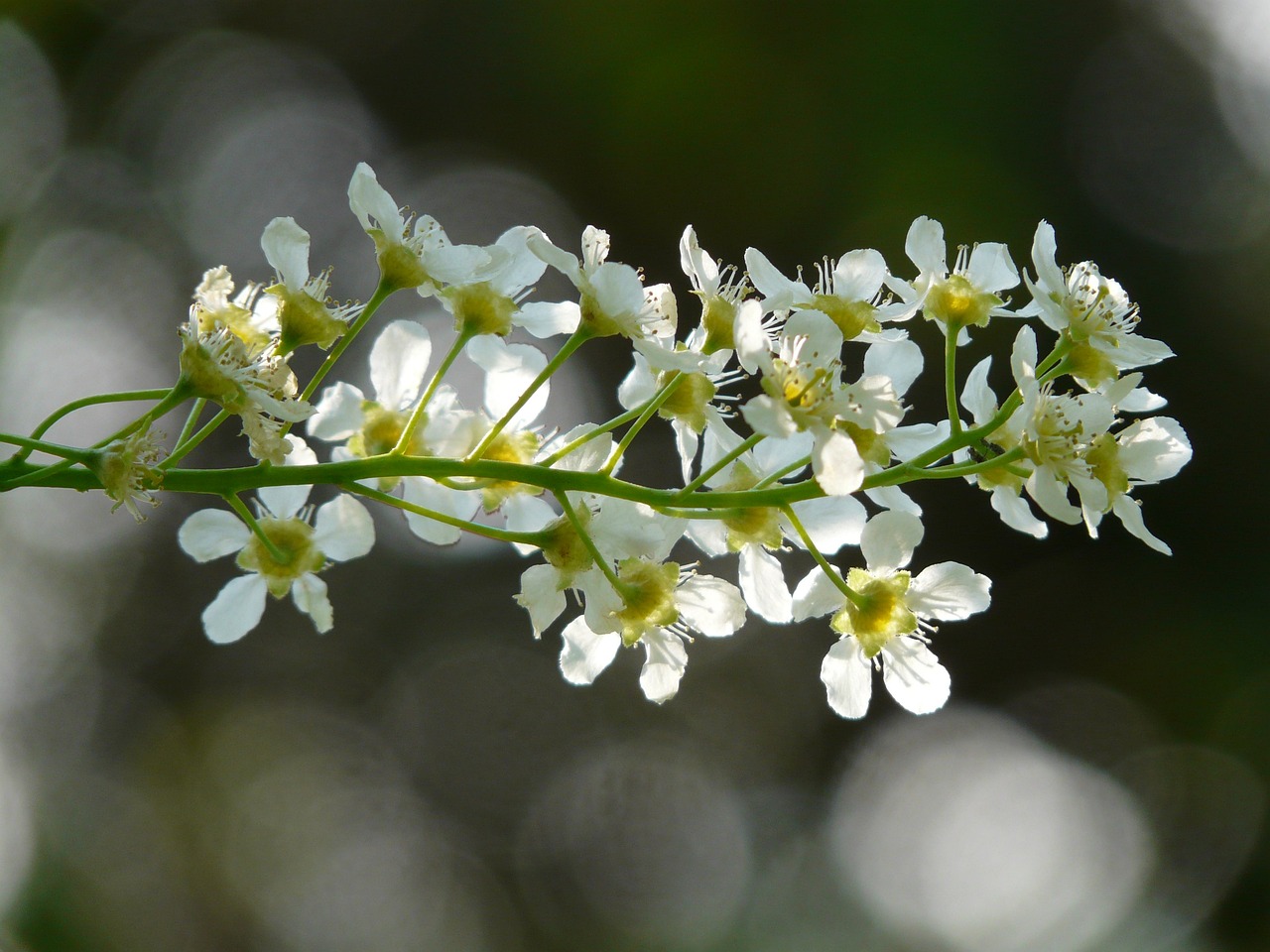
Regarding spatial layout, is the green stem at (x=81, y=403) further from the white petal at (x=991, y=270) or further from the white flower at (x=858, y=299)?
the white petal at (x=991, y=270)

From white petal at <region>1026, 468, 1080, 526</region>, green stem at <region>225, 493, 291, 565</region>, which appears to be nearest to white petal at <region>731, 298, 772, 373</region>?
white petal at <region>1026, 468, 1080, 526</region>

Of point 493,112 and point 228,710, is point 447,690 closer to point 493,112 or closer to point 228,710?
point 228,710

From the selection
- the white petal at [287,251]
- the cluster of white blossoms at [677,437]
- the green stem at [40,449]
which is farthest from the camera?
the white petal at [287,251]

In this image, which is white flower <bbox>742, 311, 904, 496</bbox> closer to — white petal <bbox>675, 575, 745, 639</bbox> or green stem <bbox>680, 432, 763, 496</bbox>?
green stem <bbox>680, 432, 763, 496</bbox>

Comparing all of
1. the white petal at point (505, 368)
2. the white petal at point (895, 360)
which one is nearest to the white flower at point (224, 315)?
the white petal at point (505, 368)

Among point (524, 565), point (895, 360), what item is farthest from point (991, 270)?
point (524, 565)

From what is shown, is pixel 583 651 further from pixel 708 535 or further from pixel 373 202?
pixel 373 202
